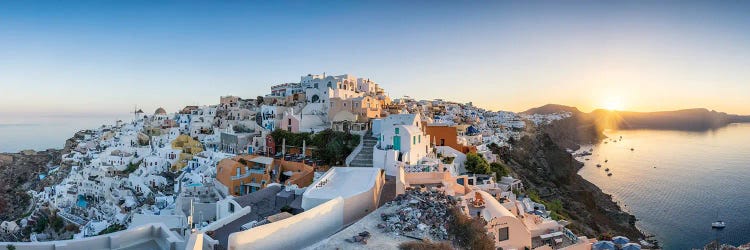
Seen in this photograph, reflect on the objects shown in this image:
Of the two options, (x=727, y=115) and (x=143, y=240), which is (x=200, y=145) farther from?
(x=727, y=115)

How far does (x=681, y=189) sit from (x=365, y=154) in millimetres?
29811

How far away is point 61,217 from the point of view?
75.5 ft

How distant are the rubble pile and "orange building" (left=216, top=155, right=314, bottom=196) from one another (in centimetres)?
774

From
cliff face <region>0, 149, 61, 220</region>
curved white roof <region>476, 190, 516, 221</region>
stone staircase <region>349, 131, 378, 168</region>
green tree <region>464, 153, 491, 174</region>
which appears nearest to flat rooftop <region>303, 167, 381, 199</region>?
curved white roof <region>476, 190, 516, 221</region>

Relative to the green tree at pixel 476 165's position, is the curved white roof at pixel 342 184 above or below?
above

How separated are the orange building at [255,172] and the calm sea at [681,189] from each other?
18.2m

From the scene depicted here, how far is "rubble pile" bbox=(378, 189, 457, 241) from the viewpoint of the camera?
7.82 metres

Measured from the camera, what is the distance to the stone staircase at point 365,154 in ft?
55.6

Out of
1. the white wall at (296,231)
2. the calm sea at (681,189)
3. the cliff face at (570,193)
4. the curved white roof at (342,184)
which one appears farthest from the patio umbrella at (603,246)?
the calm sea at (681,189)

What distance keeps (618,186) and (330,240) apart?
3536 cm

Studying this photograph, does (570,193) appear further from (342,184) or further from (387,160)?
(342,184)

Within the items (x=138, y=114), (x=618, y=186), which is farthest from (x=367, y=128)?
(x=138, y=114)

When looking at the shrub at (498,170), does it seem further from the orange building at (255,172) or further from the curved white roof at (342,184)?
the curved white roof at (342,184)

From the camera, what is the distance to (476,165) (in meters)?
→ 18.8
